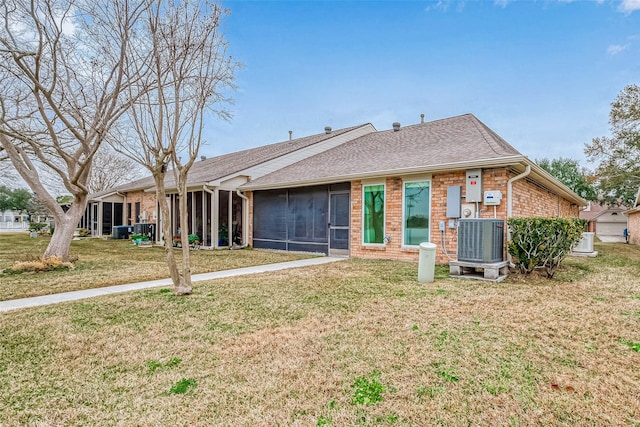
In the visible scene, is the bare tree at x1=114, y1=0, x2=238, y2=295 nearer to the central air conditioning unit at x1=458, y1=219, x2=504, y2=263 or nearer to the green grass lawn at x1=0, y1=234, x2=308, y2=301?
the green grass lawn at x1=0, y1=234, x2=308, y2=301

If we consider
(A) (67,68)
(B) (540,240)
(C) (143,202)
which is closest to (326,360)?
(B) (540,240)

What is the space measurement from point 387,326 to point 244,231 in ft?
34.5

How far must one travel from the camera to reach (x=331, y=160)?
13.1 meters

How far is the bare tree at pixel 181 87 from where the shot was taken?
5070 mm

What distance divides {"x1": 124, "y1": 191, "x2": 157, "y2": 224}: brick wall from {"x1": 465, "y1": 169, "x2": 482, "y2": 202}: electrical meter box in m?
15.3

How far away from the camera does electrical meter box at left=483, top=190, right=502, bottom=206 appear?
25.0ft

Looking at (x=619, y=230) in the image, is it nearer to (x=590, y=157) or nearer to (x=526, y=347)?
(x=590, y=157)

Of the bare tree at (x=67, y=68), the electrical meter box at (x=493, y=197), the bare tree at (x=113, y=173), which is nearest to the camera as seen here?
the bare tree at (x=67, y=68)

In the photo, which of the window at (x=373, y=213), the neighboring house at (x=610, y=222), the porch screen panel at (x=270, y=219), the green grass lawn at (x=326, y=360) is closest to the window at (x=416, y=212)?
the window at (x=373, y=213)

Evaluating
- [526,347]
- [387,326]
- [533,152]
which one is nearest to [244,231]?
[387,326]

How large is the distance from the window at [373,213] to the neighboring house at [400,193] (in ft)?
0.09

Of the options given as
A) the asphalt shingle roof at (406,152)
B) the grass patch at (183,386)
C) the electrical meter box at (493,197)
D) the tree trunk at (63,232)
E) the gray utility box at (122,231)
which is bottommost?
the gray utility box at (122,231)

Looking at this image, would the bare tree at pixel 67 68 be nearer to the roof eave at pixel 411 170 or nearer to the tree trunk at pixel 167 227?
the tree trunk at pixel 167 227

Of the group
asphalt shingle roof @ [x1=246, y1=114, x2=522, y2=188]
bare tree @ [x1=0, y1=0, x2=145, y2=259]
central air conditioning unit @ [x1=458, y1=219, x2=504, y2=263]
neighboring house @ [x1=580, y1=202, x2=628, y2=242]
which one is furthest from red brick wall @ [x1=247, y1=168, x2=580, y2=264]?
neighboring house @ [x1=580, y1=202, x2=628, y2=242]
